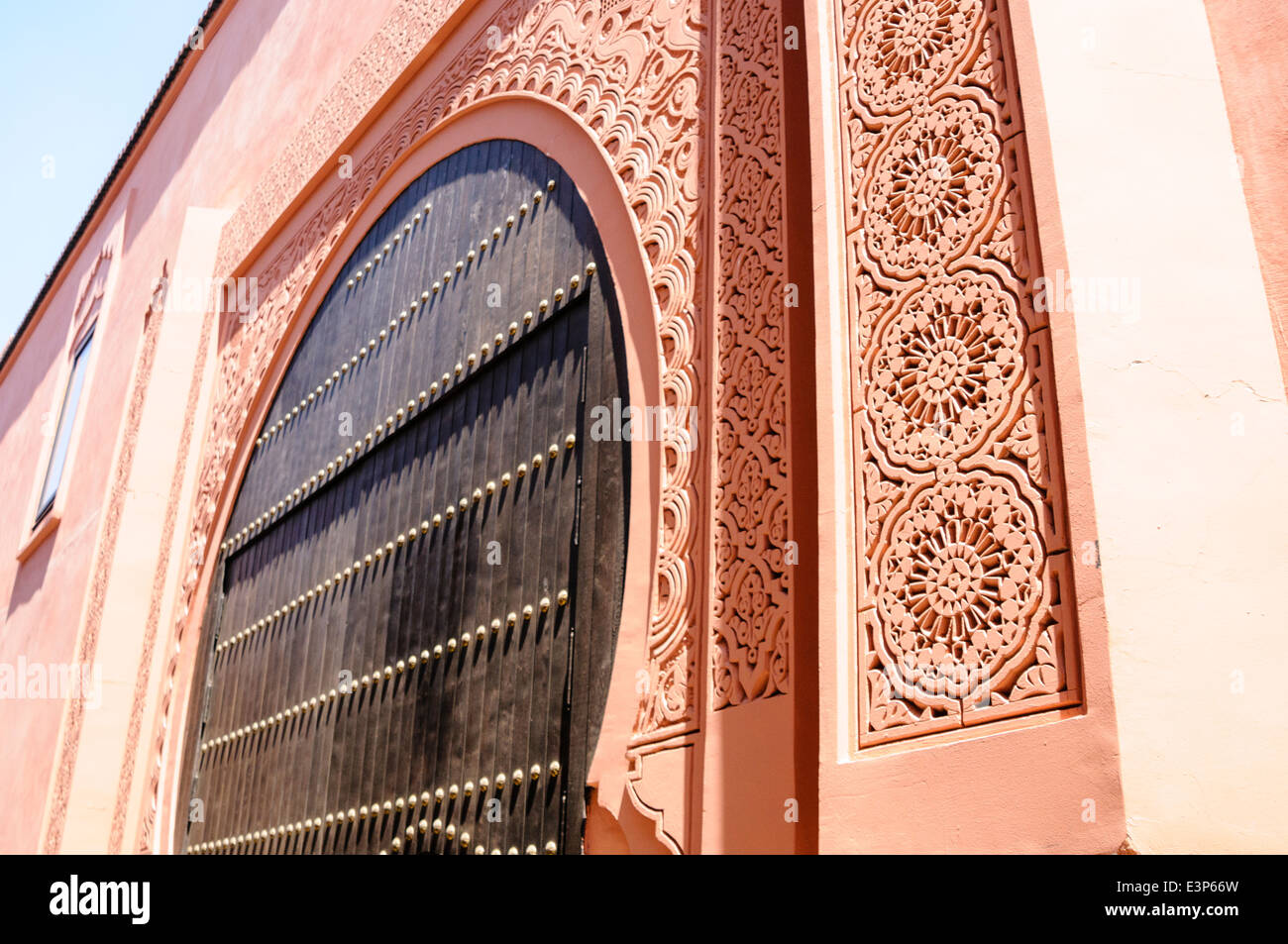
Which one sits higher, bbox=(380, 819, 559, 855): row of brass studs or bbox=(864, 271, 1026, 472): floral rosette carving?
bbox=(864, 271, 1026, 472): floral rosette carving

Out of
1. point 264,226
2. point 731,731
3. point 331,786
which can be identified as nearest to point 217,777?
point 331,786

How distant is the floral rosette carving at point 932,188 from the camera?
1669 millimetres

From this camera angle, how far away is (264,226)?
4.77 m

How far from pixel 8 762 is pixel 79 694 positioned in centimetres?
154

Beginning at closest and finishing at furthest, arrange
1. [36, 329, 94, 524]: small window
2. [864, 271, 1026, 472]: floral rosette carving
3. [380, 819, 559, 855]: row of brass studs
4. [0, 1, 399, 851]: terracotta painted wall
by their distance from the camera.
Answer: [864, 271, 1026, 472]: floral rosette carving, [380, 819, 559, 855]: row of brass studs, [0, 1, 399, 851]: terracotta painted wall, [36, 329, 94, 524]: small window

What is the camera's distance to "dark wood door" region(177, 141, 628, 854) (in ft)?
7.86

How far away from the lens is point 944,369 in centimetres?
161

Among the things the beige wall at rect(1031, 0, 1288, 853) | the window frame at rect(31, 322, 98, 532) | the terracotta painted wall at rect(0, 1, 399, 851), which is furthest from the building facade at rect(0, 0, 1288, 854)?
the window frame at rect(31, 322, 98, 532)

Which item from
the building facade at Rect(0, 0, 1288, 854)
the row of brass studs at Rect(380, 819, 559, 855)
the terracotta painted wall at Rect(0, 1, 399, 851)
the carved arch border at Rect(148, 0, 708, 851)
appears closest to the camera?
the building facade at Rect(0, 0, 1288, 854)

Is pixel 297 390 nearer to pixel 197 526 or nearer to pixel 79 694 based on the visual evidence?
pixel 197 526

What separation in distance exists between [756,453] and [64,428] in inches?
257

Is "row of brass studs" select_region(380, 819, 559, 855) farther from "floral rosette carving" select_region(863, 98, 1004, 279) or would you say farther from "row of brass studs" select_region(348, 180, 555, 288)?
"row of brass studs" select_region(348, 180, 555, 288)

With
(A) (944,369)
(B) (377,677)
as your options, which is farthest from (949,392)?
(B) (377,677)

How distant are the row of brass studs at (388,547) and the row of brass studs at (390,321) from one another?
1.33 feet
